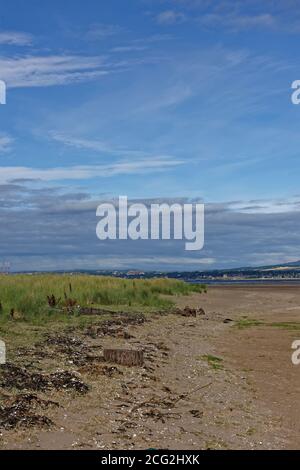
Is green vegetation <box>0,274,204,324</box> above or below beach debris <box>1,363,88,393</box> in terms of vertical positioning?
above

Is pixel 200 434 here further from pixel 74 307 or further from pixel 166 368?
pixel 74 307

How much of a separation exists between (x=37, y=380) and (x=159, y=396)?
2.47 metres

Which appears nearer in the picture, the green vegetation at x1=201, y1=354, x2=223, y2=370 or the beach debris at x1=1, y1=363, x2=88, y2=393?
the beach debris at x1=1, y1=363, x2=88, y2=393

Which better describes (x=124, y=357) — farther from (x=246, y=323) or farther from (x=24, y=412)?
(x=246, y=323)

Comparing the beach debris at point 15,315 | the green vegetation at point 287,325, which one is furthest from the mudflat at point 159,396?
the green vegetation at point 287,325

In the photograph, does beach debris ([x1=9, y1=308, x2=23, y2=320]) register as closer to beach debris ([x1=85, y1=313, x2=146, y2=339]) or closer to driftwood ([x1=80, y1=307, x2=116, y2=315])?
beach debris ([x1=85, y1=313, x2=146, y2=339])

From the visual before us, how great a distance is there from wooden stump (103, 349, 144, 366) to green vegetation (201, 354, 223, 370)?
8.24 feet

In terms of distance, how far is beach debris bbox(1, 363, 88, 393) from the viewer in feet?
34.2

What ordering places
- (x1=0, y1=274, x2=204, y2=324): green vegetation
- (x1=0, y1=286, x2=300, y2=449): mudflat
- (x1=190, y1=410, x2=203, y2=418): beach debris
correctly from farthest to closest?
1. (x1=0, y1=274, x2=204, y2=324): green vegetation
2. (x1=190, y1=410, x2=203, y2=418): beach debris
3. (x1=0, y1=286, x2=300, y2=449): mudflat

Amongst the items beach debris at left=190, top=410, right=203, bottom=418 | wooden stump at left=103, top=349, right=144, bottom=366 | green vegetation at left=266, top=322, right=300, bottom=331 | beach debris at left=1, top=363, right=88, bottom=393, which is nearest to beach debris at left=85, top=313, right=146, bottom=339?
wooden stump at left=103, top=349, right=144, bottom=366

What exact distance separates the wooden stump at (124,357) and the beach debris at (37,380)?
63.2 inches

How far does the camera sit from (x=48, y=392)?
33.9 feet
